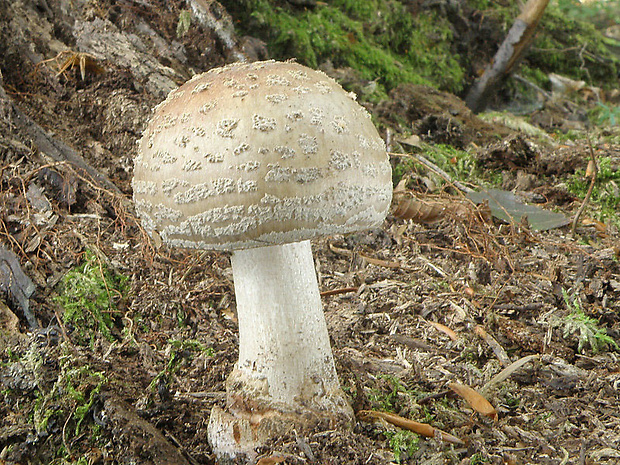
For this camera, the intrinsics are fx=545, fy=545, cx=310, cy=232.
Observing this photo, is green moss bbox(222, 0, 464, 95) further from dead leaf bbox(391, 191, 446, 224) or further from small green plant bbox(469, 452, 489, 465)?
small green plant bbox(469, 452, 489, 465)

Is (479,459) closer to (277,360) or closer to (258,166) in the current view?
(277,360)

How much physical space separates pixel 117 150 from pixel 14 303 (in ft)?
4.80

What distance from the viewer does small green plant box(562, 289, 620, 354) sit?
3.28 meters

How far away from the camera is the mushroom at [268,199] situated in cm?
229

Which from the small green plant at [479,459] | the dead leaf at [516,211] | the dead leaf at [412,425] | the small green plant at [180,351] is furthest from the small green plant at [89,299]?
the dead leaf at [516,211]

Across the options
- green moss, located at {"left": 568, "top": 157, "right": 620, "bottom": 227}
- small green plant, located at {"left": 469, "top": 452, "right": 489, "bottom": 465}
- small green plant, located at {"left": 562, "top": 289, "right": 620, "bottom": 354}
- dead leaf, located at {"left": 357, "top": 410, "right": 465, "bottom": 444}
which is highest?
dead leaf, located at {"left": 357, "top": 410, "right": 465, "bottom": 444}

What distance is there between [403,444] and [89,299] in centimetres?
208

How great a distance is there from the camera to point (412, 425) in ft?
8.98

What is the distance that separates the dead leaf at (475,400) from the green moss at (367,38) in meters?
4.04

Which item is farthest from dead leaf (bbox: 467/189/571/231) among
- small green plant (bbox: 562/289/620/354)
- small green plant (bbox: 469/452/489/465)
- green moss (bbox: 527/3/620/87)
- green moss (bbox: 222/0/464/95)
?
green moss (bbox: 527/3/620/87)

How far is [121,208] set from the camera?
398 centimetres

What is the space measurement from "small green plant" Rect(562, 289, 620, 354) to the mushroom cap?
65.7 inches

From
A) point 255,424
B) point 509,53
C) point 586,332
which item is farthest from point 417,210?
point 509,53

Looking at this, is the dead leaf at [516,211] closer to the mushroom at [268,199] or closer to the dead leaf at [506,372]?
the dead leaf at [506,372]
